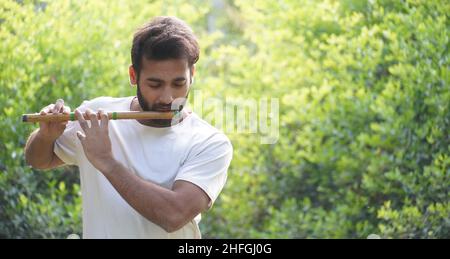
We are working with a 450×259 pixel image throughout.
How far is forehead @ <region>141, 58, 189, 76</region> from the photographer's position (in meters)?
2.91

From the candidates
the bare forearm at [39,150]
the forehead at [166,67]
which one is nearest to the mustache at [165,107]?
the forehead at [166,67]

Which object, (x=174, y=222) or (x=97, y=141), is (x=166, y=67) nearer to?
(x=97, y=141)

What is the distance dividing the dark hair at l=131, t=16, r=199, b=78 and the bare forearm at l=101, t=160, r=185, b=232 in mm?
408

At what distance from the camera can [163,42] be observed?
293 cm

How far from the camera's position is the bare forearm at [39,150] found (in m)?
2.94

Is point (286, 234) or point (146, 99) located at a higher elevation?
point (146, 99)

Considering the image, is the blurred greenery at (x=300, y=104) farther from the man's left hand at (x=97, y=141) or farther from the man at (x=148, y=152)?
the man's left hand at (x=97, y=141)

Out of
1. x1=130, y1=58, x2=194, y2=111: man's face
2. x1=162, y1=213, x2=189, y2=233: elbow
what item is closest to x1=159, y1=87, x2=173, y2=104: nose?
x1=130, y1=58, x2=194, y2=111: man's face

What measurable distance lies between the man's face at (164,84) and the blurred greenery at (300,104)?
84.3 inches

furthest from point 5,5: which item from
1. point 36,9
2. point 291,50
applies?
point 291,50
